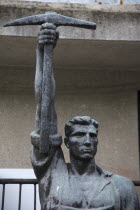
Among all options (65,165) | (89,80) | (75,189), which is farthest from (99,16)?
(75,189)

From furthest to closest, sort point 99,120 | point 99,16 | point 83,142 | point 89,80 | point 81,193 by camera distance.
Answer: point 89,80 < point 99,120 < point 99,16 < point 83,142 < point 81,193

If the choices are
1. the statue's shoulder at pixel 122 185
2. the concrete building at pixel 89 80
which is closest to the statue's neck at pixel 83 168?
the statue's shoulder at pixel 122 185

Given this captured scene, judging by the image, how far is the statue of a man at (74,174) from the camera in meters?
4.28

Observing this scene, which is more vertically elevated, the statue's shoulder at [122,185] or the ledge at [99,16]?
the ledge at [99,16]

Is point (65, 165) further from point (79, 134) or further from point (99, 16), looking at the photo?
point (99, 16)

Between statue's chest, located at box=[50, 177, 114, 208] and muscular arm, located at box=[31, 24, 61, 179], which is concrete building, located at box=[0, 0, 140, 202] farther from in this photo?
statue's chest, located at box=[50, 177, 114, 208]

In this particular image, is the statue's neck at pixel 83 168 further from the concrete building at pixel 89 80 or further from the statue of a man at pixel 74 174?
the concrete building at pixel 89 80

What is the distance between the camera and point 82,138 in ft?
14.6

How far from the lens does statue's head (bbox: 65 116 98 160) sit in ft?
14.5

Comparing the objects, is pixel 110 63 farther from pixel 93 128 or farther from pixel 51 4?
pixel 93 128

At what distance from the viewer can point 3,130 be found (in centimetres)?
653

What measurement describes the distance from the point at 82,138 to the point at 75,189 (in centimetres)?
40

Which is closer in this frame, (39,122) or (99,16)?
(39,122)

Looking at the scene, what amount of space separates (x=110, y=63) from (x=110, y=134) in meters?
0.83
